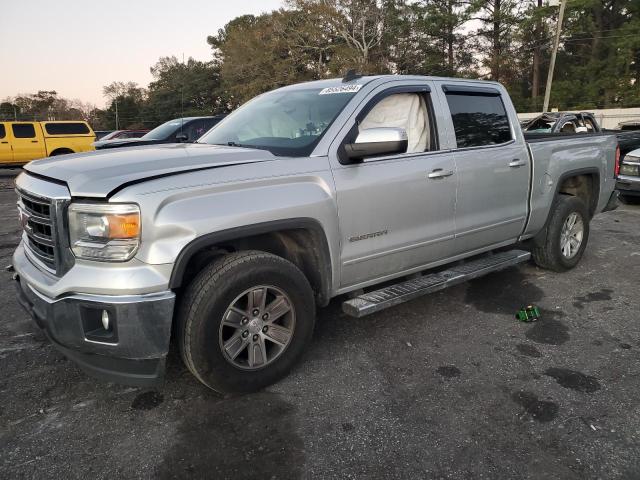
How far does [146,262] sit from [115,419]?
0.97 m

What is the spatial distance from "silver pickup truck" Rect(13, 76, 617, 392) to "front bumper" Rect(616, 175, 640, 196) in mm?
5931

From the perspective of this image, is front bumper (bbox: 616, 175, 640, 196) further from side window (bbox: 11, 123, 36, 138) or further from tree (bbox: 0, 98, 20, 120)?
tree (bbox: 0, 98, 20, 120)

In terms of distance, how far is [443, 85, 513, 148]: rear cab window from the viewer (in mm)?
4059

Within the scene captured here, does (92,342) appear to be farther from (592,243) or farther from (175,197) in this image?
(592,243)

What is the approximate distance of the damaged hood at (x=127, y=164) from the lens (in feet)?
8.11

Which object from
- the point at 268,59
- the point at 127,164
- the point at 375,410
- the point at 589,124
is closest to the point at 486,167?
the point at 375,410

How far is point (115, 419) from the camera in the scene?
9.02 ft

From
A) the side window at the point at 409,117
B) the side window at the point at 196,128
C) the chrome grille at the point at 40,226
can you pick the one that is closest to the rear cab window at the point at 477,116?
the side window at the point at 409,117

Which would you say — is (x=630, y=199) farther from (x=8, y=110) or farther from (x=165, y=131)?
(x=8, y=110)

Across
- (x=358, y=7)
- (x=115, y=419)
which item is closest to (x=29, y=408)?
(x=115, y=419)

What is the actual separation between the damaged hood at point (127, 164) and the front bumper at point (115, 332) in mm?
556

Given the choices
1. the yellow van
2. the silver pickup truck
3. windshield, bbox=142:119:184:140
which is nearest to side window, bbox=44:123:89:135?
the yellow van

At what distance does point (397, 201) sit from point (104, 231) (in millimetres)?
1927

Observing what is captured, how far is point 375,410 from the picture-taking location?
2807mm
